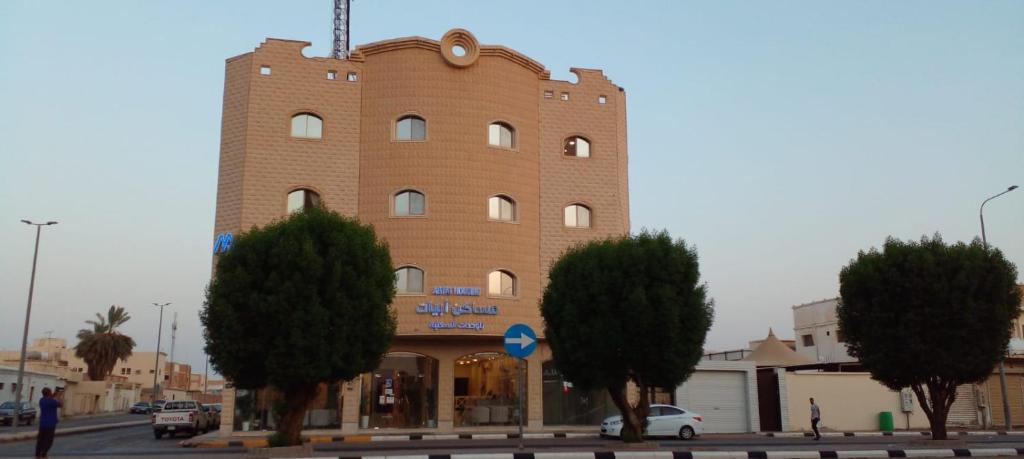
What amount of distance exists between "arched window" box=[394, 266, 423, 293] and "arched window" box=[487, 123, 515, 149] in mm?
6501

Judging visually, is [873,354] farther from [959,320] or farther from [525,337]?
[525,337]

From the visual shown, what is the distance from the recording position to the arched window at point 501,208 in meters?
35.2

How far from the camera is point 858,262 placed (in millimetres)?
25562

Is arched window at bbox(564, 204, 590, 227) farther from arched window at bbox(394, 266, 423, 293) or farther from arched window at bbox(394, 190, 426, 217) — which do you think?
arched window at bbox(394, 266, 423, 293)

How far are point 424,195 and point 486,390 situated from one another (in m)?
8.78

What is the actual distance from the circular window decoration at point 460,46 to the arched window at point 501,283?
909 cm

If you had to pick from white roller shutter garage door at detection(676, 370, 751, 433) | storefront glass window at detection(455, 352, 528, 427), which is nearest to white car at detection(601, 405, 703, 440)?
white roller shutter garage door at detection(676, 370, 751, 433)

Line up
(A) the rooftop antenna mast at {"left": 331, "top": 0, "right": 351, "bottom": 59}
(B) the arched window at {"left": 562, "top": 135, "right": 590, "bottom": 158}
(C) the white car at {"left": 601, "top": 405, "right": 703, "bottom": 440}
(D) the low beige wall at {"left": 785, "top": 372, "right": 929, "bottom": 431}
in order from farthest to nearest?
(A) the rooftop antenna mast at {"left": 331, "top": 0, "right": 351, "bottom": 59} < (D) the low beige wall at {"left": 785, "top": 372, "right": 929, "bottom": 431} < (B) the arched window at {"left": 562, "top": 135, "right": 590, "bottom": 158} < (C) the white car at {"left": 601, "top": 405, "right": 703, "bottom": 440}

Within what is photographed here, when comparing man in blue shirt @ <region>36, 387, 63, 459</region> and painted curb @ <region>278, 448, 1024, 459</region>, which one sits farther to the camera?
man in blue shirt @ <region>36, 387, 63, 459</region>

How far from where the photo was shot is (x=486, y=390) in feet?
117

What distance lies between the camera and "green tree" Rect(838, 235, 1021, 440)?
77.7ft

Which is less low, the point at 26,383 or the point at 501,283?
the point at 501,283

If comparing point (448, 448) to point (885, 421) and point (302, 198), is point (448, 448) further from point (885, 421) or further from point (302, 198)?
point (885, 421)

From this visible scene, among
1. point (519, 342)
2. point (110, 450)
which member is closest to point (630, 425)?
point (519, 342)
